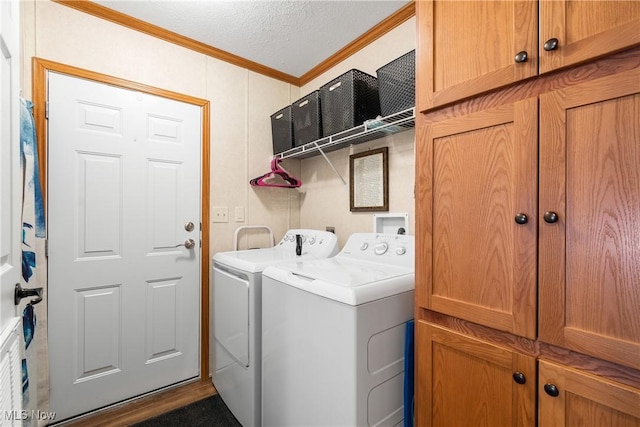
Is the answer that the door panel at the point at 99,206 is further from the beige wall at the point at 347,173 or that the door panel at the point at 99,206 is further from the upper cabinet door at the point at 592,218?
the upper cabinet door at the point at 592,218

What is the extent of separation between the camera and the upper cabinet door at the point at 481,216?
0.84m

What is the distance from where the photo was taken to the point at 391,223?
192 cm

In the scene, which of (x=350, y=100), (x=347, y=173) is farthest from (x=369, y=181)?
(x=350, y=100)

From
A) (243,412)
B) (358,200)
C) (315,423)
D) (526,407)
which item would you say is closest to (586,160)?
(526,407)

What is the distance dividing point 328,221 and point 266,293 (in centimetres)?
103

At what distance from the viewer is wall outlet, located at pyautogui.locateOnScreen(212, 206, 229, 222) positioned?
2221 mm

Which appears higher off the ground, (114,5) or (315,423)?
(114,5)

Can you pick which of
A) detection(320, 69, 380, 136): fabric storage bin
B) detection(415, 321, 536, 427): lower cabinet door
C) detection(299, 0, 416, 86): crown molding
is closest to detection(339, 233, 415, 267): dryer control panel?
detection(415, 321, 536, 427): lower cabinet door

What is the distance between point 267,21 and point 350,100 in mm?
763

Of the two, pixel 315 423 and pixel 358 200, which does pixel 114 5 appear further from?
pixel 315 423

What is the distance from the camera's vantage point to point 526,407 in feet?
2.77

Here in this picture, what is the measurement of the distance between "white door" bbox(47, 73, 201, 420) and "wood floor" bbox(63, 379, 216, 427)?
0.06 m

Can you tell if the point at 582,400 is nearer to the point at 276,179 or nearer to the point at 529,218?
the point at 529,218

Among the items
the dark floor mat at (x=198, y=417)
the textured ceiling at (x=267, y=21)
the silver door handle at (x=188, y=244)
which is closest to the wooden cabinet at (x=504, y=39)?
the textured ceiling at (x=267, y=21)
